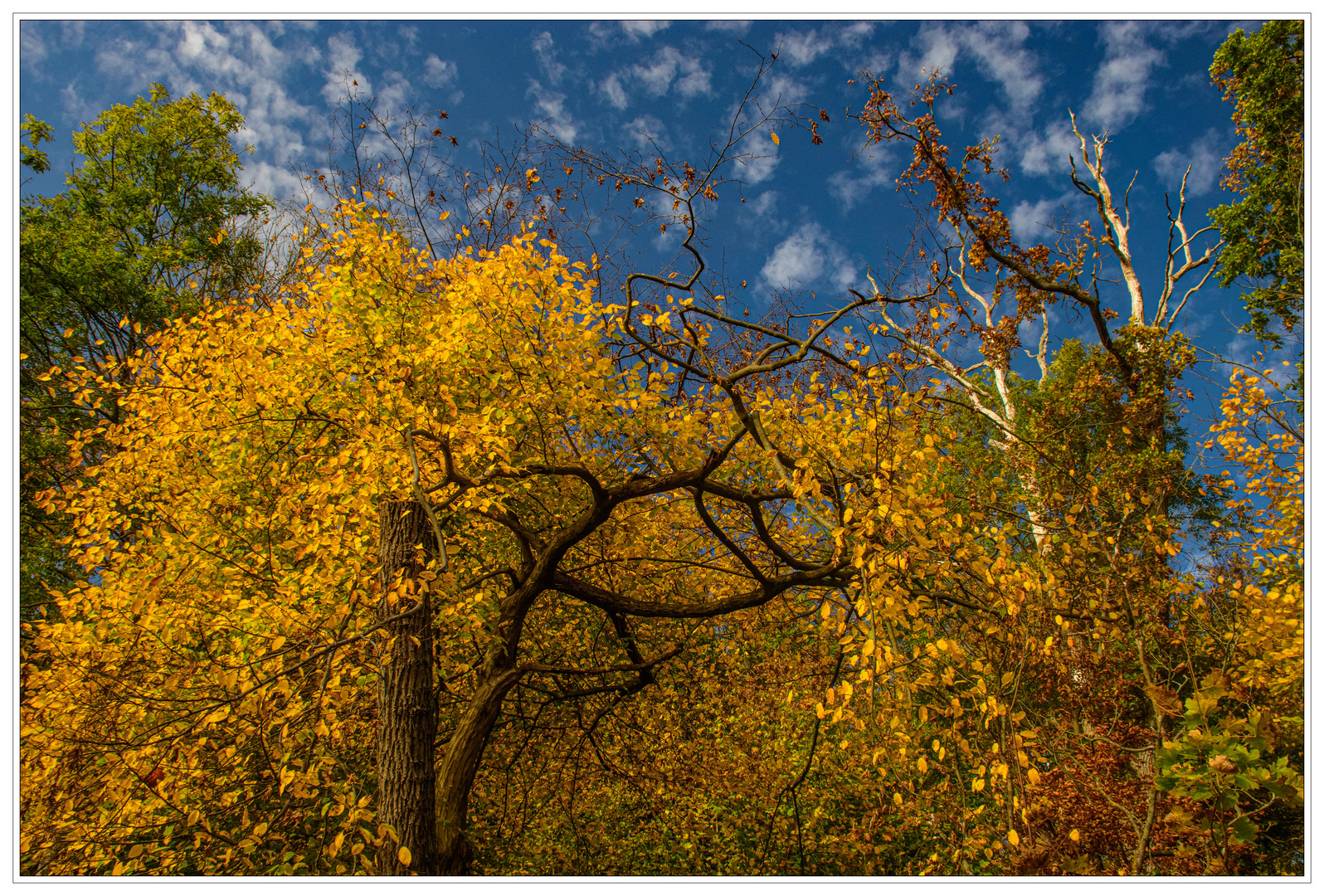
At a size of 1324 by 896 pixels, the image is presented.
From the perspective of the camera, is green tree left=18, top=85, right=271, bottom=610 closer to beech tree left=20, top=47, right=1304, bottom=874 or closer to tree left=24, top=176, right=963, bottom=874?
beech tree left=20, top=47, right=1304, bottom=874

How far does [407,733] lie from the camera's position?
489cm

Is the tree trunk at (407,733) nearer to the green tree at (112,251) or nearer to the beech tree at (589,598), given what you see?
the beech tree at (589,598)

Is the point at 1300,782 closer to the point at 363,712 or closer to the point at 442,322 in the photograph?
the point at 442,322

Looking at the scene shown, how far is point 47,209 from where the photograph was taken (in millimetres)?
12312

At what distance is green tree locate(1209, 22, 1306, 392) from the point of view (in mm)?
7355

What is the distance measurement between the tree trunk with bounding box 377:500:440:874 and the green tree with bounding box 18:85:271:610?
843 cm

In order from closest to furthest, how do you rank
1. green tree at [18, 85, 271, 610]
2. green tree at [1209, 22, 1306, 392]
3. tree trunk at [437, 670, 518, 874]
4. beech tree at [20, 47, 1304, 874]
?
1. beech tree at [20, 47, 1304, 874]
2. tree trunk at [437, 670, 518, 874]
3. green tree at [1209, 22, 1306, 392]
4. green tree at [18, 85, 271, 610]

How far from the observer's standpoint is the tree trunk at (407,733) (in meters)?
4.53

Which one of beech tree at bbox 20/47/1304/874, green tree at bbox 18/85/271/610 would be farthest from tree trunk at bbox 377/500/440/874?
green tree at bbox 18/85/271/610

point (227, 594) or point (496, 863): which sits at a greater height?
point (227, 594)

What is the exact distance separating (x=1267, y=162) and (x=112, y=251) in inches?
711

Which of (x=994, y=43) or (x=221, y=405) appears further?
(x=221, y=405)

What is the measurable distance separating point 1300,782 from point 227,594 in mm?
6533
